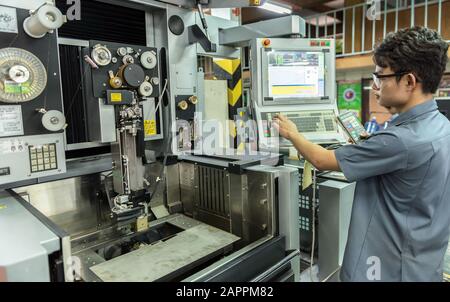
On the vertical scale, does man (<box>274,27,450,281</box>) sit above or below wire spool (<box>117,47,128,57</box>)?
below

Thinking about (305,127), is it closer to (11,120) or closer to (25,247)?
(11,120)

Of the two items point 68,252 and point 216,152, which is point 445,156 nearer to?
point 216,152

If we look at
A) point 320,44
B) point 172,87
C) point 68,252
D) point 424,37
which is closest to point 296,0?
point 320,44

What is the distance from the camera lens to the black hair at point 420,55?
101 centimetres

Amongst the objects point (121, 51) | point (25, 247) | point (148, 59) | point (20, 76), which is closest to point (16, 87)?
point (20, 76)

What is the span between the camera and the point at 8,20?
3.99 ft

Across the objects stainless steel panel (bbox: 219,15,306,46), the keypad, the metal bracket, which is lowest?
the keypad

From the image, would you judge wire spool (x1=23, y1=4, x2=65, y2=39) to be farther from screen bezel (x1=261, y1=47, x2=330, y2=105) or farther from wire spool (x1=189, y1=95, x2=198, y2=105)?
screen bezel (x1=261, y1=47, x2=330, y2=105)

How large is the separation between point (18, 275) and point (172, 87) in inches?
52.9

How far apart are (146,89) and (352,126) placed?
3.38 feet

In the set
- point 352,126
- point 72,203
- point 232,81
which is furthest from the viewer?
point 232,81

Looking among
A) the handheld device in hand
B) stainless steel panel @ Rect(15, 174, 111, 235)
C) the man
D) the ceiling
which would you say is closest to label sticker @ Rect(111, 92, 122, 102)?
stainless steel panel @ Rect(15, 174, 111, 235)

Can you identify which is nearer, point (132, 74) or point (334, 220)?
point (132, 74)

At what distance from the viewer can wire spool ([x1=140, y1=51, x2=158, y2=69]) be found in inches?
53.9
